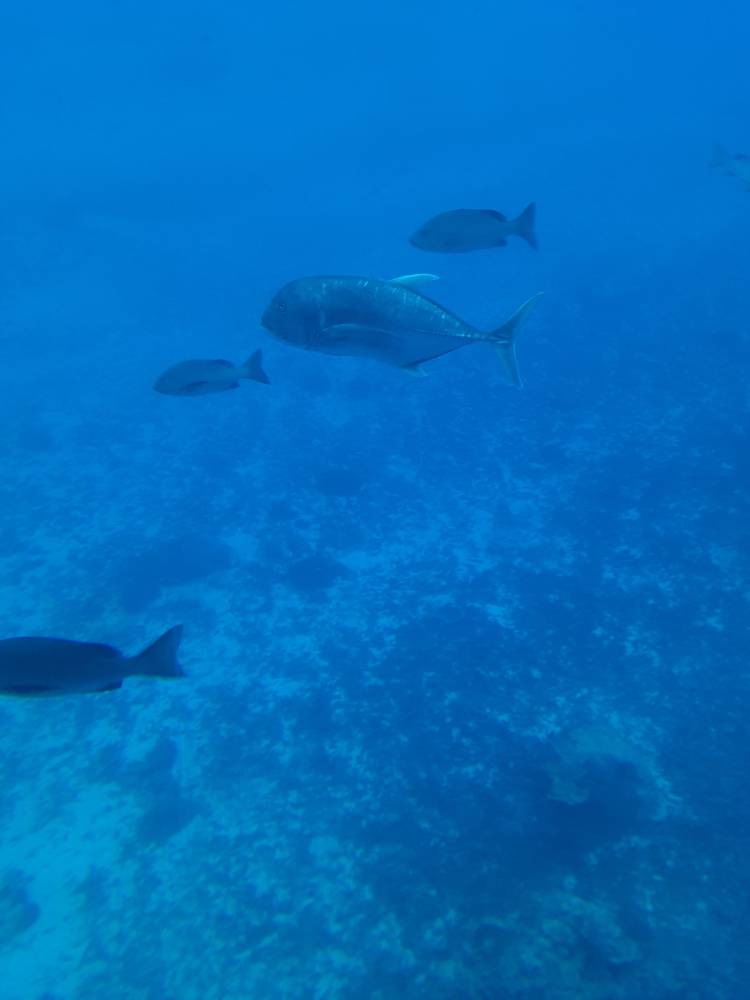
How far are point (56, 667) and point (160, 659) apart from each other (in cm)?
50

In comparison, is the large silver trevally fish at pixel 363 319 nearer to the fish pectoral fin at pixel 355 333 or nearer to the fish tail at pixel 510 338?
the fish pectoral fin at pixel 355 333

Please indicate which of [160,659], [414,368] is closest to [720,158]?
[414,368]

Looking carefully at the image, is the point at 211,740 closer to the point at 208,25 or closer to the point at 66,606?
the point at 66,606

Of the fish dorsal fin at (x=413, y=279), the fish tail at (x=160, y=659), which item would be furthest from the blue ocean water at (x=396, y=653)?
the fish dorsal fin at (x=413, y=279)

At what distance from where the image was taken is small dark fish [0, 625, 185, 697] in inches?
108

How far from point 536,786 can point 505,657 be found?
2.47 meters

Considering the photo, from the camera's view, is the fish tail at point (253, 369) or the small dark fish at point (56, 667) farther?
A: the fish tail at point (253, 369)

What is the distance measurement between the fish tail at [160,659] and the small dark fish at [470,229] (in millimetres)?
4161

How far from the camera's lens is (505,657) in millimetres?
9898

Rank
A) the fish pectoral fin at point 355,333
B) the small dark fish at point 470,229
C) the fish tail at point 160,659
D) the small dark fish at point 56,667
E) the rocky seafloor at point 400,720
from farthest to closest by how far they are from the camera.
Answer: the rocky seafloor at point 400,720 → the small dark fish at point 470,229 → the fish pectoral fin at point 355,333 → the fish tail at point 160,659 → the small dark fish at point 56,667

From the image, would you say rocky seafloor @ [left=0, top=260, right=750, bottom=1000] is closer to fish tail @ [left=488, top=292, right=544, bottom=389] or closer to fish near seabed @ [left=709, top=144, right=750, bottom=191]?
fish tail @ [left=488, top=292, right=544, bottom=389]

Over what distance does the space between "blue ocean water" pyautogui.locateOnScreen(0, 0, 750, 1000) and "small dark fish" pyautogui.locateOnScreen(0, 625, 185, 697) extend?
5195 millimetres

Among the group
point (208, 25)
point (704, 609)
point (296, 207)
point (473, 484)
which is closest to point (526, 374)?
point (473, 484)

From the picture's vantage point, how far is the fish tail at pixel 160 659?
304 cm
